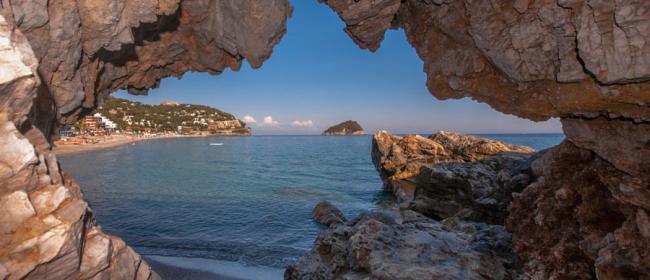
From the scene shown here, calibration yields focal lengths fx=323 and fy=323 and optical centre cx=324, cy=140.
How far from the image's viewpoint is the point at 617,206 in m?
6.79

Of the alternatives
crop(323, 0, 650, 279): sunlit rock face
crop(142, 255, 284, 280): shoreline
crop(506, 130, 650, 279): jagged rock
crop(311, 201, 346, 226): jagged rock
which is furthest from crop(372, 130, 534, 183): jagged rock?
crop(323, 0, 650, 279): sunlit rock face

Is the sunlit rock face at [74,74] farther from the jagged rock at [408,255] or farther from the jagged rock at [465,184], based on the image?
the jagged rock at [465,184]

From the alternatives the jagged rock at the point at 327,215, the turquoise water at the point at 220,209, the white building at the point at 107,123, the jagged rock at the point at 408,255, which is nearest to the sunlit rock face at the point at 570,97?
the jagged rock at the point at 408,255

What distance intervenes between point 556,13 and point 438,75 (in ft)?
13.7

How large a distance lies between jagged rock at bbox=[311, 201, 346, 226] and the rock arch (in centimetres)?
1248

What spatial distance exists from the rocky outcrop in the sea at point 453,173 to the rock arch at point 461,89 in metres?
6.75

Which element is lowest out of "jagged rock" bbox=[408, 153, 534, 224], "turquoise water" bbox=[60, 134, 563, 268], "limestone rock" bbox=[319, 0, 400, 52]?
"turquoise water" bbox=[60, 134, 563, 268]

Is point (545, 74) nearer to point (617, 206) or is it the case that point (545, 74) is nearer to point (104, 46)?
point (617, 206)

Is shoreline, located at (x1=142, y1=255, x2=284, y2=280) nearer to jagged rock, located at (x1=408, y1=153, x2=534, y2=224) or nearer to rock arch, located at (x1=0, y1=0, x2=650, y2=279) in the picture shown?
rock arch, located at (x1=0, y1=0, x2=650, y2=279)

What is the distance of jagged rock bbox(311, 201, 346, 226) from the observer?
20.7 metres

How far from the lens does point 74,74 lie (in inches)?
339

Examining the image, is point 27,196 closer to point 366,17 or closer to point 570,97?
point 366,17

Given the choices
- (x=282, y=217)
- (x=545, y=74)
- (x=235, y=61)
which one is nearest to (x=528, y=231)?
(x=545, y=74)

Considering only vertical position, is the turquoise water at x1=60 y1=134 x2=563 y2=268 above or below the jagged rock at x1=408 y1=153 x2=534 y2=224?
below
